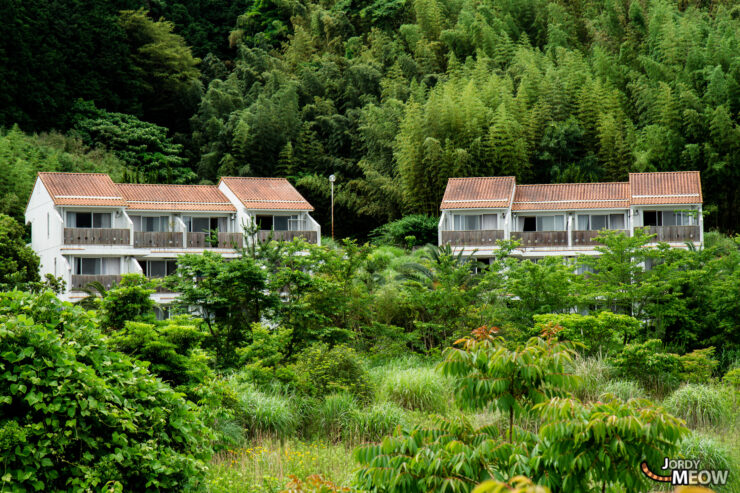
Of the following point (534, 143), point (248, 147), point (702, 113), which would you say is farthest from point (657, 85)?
point (248, 147)

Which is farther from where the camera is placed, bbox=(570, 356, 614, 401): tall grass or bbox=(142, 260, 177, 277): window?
bbox=(142, 260, 177, 277): window

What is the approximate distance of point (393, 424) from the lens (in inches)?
537

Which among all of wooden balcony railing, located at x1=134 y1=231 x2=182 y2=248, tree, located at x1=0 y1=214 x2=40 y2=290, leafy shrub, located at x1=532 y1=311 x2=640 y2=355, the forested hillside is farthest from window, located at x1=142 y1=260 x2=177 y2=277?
leafy shrub, located at x1=532 y1=311 x2=640 y2=355

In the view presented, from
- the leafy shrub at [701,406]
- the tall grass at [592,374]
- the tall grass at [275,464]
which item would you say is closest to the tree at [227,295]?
the tall grass at [275,464]

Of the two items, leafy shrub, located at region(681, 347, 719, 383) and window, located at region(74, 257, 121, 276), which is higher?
window, located at region(74, 257, 121, 276)

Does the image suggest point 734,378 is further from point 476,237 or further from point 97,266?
point 97,266

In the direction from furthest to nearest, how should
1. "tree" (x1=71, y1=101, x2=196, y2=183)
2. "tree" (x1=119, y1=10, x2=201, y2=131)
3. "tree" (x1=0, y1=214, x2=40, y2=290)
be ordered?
1. "tree" (x1=119, y1=10, x2=201, y2=131)
2. "tree" (x1=71, y1=101, x2=196, y2=183)
3. "tree" (x1=0, y1=214, x2=40, y2=290)

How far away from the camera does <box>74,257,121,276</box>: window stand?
2944 centimetres

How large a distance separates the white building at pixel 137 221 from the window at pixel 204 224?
4cm

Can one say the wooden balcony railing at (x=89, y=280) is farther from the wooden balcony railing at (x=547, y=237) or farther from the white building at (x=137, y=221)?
the wooden balcony railing at (x=547, y=237)

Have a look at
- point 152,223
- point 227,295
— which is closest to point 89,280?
point 152,223

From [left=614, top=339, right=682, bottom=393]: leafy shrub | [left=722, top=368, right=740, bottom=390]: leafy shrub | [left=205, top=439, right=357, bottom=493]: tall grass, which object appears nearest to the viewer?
[left=205, top=439, right=357, bottom=493]: tall grass

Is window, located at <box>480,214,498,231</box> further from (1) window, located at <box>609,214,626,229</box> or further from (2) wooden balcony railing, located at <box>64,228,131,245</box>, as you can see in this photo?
(2) wooden balcony railing, located at <box>64,228,131,245</box>

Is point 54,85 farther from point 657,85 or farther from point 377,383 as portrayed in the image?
point 377,383
